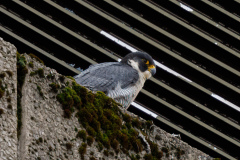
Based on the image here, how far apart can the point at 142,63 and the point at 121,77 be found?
922 mm

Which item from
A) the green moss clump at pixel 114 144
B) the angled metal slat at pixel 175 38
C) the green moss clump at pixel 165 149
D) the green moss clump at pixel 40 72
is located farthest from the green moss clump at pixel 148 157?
the angled metal slat at pixel 175 38

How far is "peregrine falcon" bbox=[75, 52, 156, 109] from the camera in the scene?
762 centimetres

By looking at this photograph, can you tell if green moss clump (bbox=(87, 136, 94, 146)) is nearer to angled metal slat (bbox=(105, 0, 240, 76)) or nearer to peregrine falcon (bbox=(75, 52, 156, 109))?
peregrine falcon (bbox=(75, 52, 156, 109))

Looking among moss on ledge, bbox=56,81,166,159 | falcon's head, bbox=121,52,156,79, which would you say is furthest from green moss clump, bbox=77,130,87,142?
falcon's head, bbox=121,52,156,79

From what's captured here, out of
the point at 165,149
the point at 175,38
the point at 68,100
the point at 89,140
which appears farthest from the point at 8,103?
the point at 175,38

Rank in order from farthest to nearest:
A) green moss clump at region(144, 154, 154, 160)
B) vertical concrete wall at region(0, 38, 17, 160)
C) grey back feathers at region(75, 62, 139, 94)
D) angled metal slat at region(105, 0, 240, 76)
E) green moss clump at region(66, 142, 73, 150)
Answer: angled metal slat at region(105, 0, 240, 76) → grey back feathers at region(75, 62, 139, 94) → green moss clump at region(144, 154, 154, 160) → green moss clump at region(66, 142, 73, 150) → vertical concrete wall at region(0, 38, 17, 160)

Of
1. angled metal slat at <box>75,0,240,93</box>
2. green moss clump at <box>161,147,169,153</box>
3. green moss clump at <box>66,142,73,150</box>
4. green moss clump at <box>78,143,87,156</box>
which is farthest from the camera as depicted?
angled metal slat at <box>75,0,240,93</box>

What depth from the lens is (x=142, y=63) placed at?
905 centimetres

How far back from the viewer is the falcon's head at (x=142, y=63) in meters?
9.01

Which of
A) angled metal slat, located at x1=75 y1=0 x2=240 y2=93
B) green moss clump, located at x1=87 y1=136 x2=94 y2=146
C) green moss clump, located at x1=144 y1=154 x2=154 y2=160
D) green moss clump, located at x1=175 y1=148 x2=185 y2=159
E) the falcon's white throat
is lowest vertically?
green moss clump, located at x1=144 y1=154 x2=154 y2=160

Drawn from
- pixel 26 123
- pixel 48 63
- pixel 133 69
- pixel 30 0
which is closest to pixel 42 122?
pixel 26 123

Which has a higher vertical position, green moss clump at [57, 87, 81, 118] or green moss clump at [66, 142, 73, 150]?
green moss clump at [57, 87, 81, 118]

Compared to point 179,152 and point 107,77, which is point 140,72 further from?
point 179,152

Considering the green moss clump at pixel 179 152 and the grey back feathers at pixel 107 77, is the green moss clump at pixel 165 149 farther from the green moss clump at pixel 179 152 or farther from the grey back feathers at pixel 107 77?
the grey back feathers at pixel 107 77
